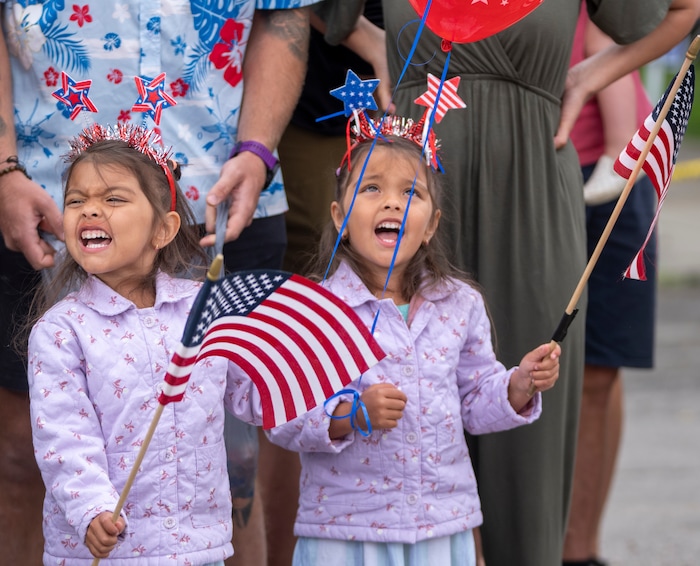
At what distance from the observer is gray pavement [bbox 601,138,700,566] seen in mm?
5645

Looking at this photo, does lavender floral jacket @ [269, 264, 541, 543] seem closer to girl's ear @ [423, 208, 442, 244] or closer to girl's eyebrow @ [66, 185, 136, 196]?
Result: girl's ear @ [423, 208, 442, 244]

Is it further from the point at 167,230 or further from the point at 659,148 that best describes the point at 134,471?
the point at 659,148

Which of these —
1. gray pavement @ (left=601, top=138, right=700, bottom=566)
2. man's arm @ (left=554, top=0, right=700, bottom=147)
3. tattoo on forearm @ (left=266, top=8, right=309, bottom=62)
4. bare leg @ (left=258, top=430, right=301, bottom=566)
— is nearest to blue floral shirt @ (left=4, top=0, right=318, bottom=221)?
tattoo on forearm @ (left=266, top=8, right=309, bottom=62)

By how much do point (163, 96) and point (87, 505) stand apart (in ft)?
3.30

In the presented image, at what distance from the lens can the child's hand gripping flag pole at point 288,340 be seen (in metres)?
3.02

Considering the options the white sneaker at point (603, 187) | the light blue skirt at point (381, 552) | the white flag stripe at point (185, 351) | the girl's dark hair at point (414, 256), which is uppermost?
the white sneaker at point (603, 187)

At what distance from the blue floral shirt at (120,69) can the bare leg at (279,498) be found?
1.15 metres

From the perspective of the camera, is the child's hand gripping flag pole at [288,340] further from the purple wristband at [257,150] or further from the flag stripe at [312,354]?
the purple wristband at [257,150]

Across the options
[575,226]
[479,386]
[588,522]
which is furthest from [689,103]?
[588,522]

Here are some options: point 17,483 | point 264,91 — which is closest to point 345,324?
point 264,91

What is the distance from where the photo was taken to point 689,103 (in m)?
3.42

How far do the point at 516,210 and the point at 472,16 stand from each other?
2.24 feet

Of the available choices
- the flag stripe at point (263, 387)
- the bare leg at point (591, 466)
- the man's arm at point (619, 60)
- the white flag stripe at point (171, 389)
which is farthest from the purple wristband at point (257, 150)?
the bare leg at point (591, 466)

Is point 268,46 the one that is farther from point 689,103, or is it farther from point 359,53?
point 689,103
